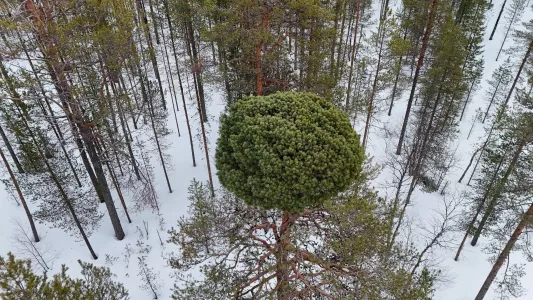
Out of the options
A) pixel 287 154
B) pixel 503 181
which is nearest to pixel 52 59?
pixel 287 154

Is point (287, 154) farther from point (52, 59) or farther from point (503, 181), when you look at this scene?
point (503, 181)

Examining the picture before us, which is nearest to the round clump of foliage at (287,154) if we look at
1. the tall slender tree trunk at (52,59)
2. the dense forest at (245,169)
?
A: the dense forest at (245,169)

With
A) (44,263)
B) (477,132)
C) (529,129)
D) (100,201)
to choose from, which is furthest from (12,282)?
(477,132)

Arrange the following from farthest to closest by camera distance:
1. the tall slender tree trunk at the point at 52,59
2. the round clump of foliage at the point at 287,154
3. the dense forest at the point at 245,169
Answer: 1. the tall slender tree trunk at the point at 52,59
2. the dense forest at the point at 245,169
3. the round clump of foliage at the point at 287,154

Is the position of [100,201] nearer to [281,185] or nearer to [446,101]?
[281,185]

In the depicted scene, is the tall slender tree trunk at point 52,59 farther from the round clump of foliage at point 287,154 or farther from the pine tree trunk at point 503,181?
the pine tree trunk at point 503,181

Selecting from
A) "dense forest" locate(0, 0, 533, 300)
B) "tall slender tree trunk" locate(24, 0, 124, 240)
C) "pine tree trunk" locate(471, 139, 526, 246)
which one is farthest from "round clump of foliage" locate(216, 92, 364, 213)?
"pine tree trunk" locate(471, 139, 526, 246)
